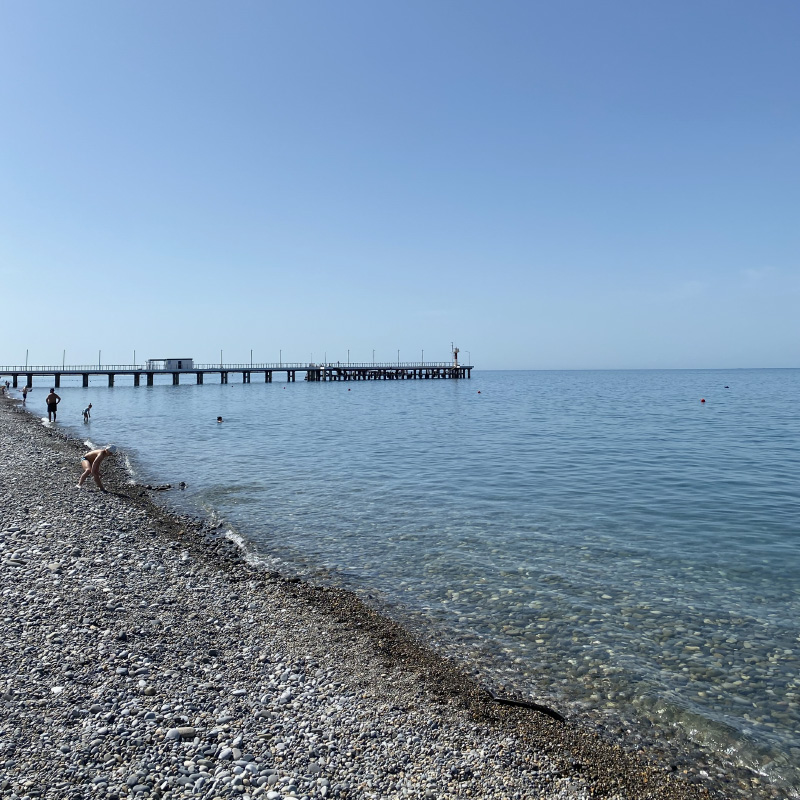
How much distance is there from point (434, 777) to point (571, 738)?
1.59 meters

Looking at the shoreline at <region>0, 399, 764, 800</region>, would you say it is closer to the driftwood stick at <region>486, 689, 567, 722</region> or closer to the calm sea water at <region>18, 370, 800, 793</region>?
the driftwood stick at <region>486, 689, 567, 722</region>

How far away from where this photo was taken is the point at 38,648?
6.00 m

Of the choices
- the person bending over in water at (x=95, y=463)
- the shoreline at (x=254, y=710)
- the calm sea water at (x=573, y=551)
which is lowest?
the calm sea water at (x=573, y=551)

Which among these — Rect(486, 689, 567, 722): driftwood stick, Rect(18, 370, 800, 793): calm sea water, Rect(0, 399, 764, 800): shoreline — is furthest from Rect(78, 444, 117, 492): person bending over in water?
Rect(486, 689, 567, 722): driftwood stick

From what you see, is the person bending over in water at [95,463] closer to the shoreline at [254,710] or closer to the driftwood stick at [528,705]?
the shoreline at [254,710]

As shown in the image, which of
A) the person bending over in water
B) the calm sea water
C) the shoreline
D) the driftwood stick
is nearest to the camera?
the shoreline

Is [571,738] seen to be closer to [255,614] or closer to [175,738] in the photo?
[175,738]

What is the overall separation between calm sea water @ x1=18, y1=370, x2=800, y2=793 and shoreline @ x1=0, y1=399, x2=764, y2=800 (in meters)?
0.85

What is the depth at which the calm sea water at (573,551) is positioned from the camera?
634 centimetres

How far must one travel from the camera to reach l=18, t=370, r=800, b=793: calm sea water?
6340mm

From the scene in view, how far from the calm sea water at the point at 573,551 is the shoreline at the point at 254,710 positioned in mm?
853

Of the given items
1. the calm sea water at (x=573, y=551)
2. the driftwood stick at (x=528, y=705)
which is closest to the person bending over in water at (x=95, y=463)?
the calm sea water at (x=573, y=551)

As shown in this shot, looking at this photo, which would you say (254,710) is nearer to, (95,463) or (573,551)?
(573,551)

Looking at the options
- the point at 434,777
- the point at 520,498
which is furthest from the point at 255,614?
the point at 520,498
